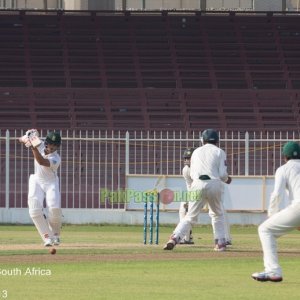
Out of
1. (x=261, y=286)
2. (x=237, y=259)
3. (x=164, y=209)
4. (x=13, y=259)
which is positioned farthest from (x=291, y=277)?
(x=164, y=209)

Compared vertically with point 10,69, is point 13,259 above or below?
below

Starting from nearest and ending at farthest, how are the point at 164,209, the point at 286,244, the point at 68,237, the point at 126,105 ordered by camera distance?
the point at 286,244, the point at 68,237, the point at 164,209, the point at 126,105

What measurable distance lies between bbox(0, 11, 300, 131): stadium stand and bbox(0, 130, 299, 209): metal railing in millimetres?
6496

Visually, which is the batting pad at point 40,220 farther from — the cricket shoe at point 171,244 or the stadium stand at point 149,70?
the stadium stand at point 149,70

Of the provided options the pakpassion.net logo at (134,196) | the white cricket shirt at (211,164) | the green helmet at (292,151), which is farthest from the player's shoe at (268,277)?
the pakpassion.net logo at (134,196)

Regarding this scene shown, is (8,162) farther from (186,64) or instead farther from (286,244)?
(186,64)

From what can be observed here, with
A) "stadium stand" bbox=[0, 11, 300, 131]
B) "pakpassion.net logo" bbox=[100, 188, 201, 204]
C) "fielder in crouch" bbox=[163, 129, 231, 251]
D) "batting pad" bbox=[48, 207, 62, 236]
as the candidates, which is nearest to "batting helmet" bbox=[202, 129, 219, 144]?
"fielder in crouch" bbox=[163, 129, 231, 251]

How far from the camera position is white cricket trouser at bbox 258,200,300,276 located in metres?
14.4

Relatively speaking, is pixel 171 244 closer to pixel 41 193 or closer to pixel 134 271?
pixel 41 193

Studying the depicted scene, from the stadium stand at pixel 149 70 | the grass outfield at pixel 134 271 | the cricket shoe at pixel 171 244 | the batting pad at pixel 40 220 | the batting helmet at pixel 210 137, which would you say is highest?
the stadium stand at pixel 149 70

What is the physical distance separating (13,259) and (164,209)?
1158 cm

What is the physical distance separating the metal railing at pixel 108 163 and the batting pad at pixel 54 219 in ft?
30.3

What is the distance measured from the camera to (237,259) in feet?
60.5

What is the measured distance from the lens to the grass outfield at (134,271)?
1381 cm
